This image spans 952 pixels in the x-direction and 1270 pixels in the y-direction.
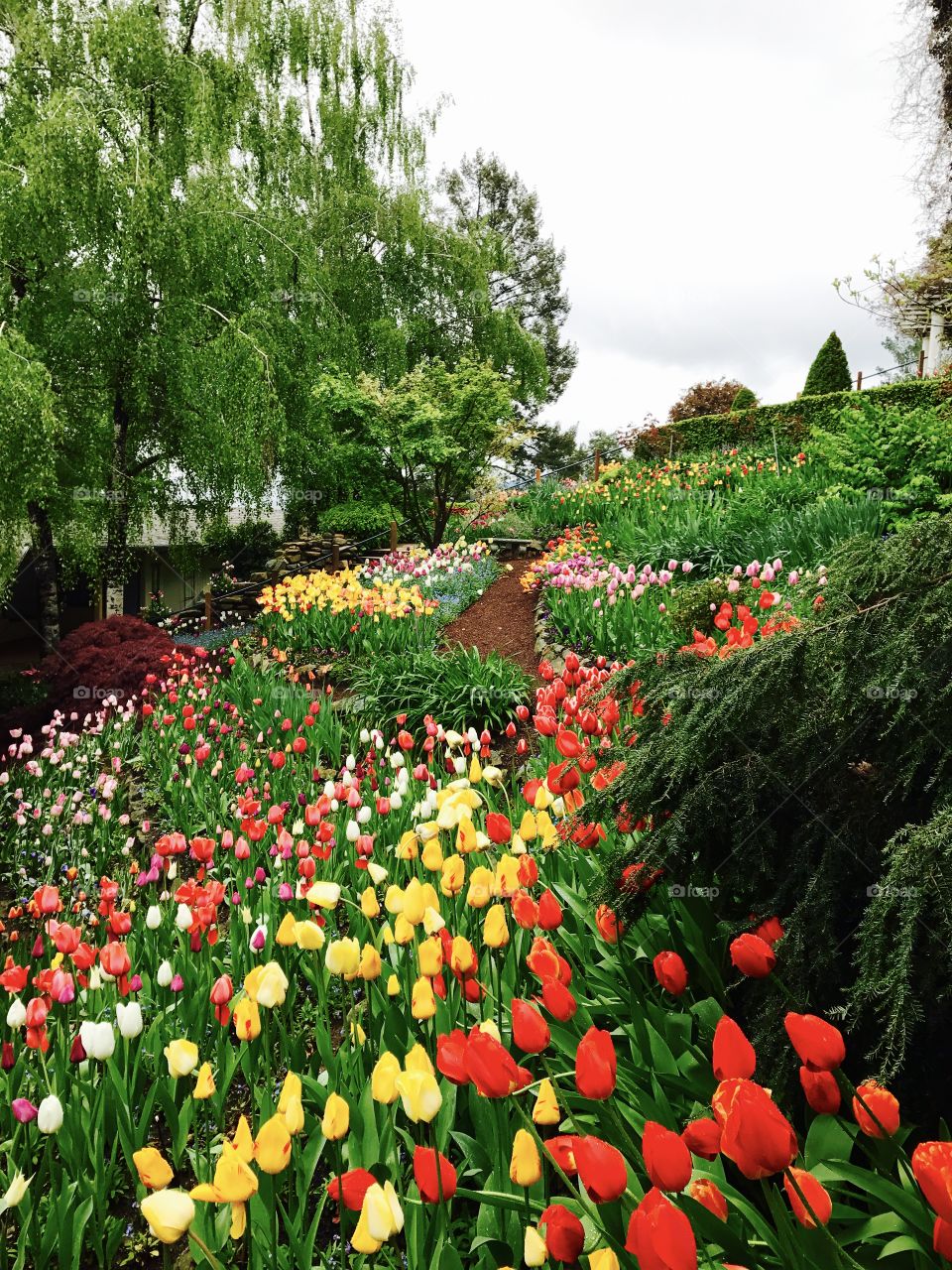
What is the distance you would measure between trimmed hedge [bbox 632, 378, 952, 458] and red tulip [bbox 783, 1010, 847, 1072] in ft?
41.4

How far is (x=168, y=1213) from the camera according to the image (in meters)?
1.06

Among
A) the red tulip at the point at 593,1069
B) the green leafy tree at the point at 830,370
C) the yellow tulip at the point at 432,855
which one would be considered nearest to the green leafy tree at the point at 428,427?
the green leafy tree at the point at 830,370

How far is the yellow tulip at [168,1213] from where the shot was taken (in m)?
1.06


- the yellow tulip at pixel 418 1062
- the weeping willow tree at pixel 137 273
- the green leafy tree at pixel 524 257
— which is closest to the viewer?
the yellow tulip at pixel 418 1062

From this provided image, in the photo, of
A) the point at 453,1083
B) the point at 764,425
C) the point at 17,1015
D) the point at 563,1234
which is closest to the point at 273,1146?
the point at 563,1234

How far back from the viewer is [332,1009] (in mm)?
2703

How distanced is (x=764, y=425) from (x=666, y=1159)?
1556 cm

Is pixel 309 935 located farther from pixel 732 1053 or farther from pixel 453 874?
pixel 732 1053

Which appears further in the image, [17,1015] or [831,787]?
[17,1015]

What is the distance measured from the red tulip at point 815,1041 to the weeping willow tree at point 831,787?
0.26 metres

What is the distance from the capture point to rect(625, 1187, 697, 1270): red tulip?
80 centimetres

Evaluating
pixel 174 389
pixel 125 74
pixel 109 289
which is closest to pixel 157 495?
pixel 174 389

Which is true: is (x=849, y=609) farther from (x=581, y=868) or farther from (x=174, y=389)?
(x=174, y=389)

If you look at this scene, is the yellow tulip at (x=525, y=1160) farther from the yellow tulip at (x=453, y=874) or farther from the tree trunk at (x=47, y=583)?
the tree trunk at (x=47, y=583)
